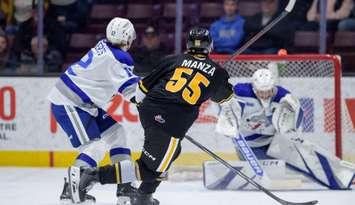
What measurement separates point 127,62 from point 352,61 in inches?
94.4

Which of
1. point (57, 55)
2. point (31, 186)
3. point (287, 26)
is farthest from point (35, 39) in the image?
point (287, 26)

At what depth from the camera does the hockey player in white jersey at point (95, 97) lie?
4.68 meters

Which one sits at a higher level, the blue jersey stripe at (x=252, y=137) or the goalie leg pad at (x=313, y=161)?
the blue jersey stripe at (x=252, y=137)

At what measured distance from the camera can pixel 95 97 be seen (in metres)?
4.77

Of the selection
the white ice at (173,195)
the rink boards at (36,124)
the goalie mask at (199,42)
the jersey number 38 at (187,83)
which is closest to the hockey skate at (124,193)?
the white ice at (173,195)

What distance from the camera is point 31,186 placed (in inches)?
221

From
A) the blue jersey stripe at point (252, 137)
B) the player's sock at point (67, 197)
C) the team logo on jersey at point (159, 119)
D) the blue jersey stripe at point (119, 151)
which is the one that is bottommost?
the player's sock at point (67, 197)

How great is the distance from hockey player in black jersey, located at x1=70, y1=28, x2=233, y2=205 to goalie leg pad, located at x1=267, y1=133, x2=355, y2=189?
1.18 m

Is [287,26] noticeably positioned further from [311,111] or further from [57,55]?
[57,55]

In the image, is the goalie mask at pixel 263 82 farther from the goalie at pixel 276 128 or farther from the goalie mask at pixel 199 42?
the goalie mask at pixel 199 42

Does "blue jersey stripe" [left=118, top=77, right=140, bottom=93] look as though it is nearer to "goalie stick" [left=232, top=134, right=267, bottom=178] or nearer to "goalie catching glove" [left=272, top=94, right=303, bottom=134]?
"goalie stick" [left=232, top=134, right=267, bottom=178]

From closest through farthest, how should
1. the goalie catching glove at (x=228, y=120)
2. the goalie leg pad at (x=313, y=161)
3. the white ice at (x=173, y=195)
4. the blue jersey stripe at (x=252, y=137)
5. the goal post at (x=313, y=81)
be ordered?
the white ice at (x=173, y=195) → the goalie catching glove at (x=228, y=120) → the goalie leg pad at (x=313, y=161) → the blue jersey stripe at (x=252, y=137) → the goal post at (x=313, y=81)

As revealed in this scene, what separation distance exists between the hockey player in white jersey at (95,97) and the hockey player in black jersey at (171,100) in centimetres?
32

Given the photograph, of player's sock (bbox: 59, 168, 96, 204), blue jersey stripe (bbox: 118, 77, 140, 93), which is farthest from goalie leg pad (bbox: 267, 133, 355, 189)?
player's sock (bbox: 59, 168, 96, 204)
